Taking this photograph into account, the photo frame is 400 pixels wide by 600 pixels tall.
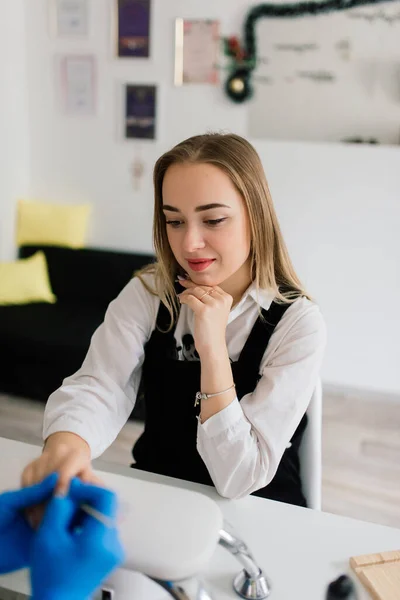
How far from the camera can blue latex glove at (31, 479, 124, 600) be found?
Result: 0.41 m

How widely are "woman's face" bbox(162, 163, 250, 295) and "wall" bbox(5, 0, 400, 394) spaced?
1900 mm

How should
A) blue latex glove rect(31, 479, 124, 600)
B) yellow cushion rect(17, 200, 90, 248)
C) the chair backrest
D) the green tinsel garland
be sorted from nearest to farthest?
blue latex glove rect(31, 479, 124, 600), the chair backrest, the green tinsel garland, yellow cushion rect(17, 200, 90, 248)

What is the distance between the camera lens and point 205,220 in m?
0.95

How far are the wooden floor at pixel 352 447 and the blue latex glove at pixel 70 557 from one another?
1.82 meters

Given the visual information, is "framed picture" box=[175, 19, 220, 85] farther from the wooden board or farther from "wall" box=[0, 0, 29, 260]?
the wooden board

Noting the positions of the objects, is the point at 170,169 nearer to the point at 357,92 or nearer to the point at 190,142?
the point at 190,142

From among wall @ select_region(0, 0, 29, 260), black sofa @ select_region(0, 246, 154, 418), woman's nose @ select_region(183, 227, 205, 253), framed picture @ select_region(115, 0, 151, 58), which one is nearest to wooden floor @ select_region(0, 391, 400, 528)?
black sofa @ select_region(0, 246, 154, 418)

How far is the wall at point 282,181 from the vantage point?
2.74m

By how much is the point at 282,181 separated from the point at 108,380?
2.05 m

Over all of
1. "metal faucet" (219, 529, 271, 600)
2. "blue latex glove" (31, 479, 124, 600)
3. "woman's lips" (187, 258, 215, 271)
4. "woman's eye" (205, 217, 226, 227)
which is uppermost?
"woman's eye" (205, 217, 226, 227)

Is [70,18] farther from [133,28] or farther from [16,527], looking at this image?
[16,527]

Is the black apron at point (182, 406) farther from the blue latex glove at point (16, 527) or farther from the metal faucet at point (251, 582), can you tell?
the blue latex glove at point (16, 527)

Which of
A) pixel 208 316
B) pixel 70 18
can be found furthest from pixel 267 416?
pixel 70 18

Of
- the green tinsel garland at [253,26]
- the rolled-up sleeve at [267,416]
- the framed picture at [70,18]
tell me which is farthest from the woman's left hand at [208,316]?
the framed picture at [70,18]
